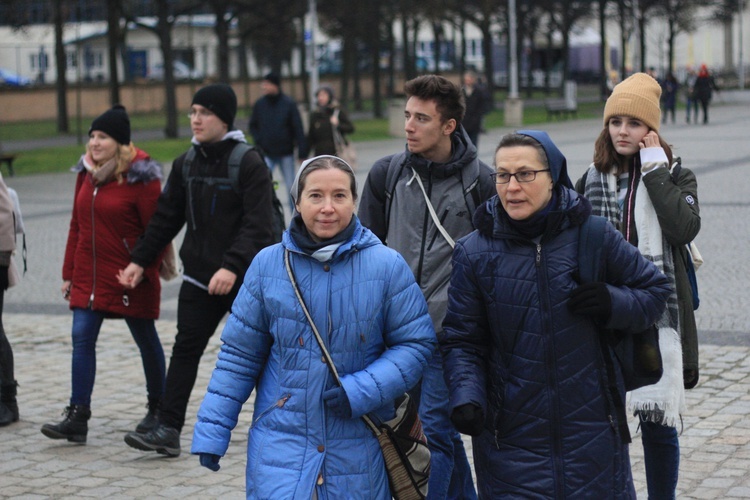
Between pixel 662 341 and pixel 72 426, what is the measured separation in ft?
11.3

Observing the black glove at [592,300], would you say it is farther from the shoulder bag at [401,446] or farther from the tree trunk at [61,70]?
the tree trunk at [61,70]

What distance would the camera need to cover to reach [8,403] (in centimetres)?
725

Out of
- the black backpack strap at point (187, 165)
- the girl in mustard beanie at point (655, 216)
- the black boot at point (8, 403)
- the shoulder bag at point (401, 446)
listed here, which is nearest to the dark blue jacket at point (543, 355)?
the shoulder bag at point (401, 446)

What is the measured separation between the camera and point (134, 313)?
22.0 feet

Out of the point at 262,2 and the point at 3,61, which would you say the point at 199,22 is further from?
the point at 262,2

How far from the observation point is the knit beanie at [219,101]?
6.15 meters

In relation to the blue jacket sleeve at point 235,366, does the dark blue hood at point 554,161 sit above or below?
above

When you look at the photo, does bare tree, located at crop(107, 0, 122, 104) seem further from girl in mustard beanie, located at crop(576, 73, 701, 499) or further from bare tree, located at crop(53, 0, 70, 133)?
girl in mustard beanie, located at crop(576, 73, 701, 499)

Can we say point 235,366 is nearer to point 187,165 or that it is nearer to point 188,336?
point 188,336

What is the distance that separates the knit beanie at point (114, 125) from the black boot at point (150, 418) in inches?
54.6

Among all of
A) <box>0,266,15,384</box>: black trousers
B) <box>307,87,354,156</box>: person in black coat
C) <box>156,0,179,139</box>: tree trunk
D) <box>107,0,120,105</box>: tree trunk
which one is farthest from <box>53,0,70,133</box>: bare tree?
<box>0,266,15,384</box>: black trousers

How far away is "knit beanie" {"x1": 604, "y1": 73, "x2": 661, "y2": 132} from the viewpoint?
4.49 meters

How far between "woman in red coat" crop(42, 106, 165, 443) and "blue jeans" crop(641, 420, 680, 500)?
295 centimetres

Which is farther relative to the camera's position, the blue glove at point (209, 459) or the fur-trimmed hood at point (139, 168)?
the fur-trimmed hood at point (139, 168)
